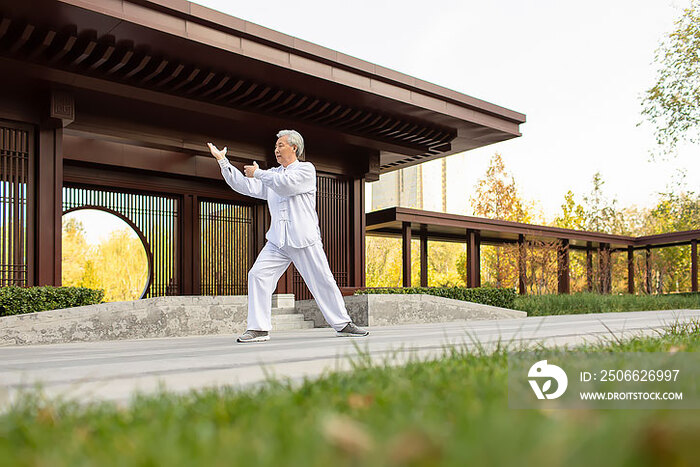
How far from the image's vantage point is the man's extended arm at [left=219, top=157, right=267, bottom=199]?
223 inches

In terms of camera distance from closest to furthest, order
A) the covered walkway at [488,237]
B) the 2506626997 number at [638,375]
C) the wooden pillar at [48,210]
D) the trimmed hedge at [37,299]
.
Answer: the 2506626997 number at [638,375], the trimmed hedge at [37,299], the wooden pillar at [48,210], the covered walkway at [488,237]

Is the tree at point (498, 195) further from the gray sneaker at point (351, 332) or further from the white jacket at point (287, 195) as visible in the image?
the white jacket at point (287, 195)

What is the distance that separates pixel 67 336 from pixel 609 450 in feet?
22.2

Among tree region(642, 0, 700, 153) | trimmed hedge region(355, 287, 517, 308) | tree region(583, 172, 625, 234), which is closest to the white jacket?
trimmed hedge region(355, 287, 517, 308)

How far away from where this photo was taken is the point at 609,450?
104 cm

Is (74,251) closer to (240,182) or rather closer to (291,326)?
(291,326)

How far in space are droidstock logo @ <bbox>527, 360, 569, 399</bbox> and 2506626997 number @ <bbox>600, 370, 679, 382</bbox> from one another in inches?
5.5

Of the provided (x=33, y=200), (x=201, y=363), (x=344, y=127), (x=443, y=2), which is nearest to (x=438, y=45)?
(x=443, y=2)

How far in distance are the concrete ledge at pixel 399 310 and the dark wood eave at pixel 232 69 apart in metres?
3.22

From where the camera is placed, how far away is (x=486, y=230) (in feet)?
70.0

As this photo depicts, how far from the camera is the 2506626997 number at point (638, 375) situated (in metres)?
1.96

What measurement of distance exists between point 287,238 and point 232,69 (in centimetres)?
413

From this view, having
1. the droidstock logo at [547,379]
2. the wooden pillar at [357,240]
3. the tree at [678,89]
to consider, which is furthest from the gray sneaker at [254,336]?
the tree at [678,89]

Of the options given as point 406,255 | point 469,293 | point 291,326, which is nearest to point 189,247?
point 291,326
